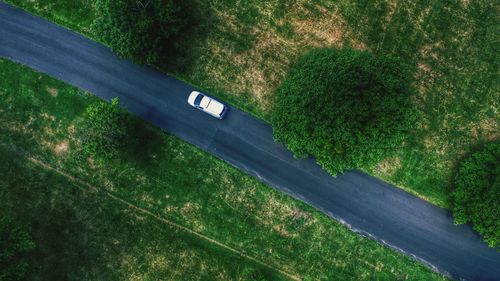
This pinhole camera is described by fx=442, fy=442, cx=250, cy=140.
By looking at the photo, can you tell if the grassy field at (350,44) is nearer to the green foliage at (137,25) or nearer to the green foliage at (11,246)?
the green foliage at (137,25)

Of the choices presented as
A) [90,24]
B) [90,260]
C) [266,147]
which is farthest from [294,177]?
[90,24]

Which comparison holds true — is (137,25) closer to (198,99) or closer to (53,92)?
(198,99)

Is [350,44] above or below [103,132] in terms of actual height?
above

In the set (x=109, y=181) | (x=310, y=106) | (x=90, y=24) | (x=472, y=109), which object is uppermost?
(x=472, y=109)

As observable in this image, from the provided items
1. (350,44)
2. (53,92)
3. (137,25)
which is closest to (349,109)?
(350,44)

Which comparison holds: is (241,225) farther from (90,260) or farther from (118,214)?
(90,260)

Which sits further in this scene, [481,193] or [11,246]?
[481,193]
